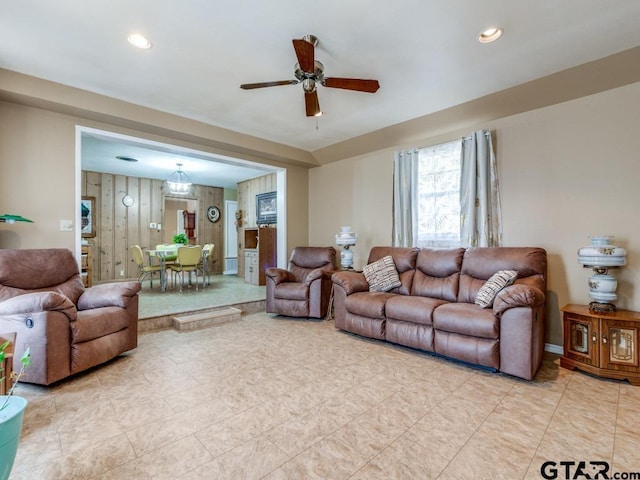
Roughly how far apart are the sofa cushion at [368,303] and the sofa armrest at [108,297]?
2265mm

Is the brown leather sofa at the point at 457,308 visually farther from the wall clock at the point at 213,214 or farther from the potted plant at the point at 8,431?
the wall clock at the point at 213,214

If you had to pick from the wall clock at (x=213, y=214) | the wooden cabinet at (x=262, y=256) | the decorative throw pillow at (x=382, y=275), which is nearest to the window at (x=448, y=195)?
the decorative throw pillow at (x=382, y=275)

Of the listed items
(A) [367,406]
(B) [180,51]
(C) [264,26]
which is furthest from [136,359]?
(C) [264,26]

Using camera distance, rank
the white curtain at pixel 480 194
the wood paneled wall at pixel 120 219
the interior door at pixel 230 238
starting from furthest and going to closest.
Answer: the interior door at pixel 230 238 → the wood paneled wall at pixel 120 219 → the white curtain at pixel 480 194

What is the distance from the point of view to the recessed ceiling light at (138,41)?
2.38m

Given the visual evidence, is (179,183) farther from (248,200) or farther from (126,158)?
(248,200)

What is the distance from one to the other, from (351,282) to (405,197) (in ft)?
4.87

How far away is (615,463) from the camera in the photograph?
1.56 m

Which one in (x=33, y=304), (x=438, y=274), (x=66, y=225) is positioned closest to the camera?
(x=33, y=304)

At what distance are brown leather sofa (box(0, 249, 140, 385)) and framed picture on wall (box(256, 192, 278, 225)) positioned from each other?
4.25 meters

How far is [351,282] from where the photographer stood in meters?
3.74

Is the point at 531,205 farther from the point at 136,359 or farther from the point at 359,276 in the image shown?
the point at 136,359

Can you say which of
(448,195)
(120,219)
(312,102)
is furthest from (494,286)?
(120,219)

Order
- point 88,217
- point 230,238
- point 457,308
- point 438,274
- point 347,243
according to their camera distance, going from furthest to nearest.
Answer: point 230,238 < point 88,217 < point 347,243 < point 438,274 < point 457,308
